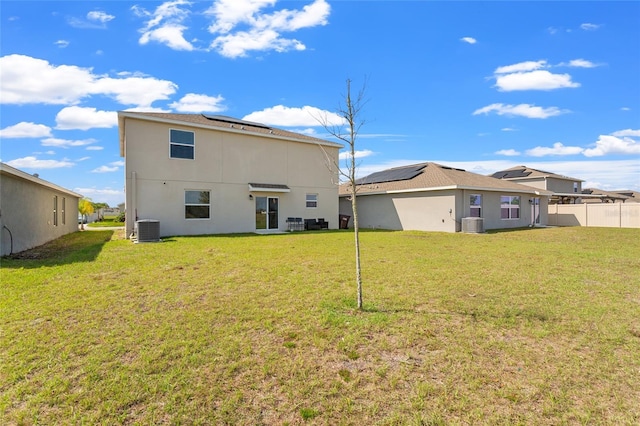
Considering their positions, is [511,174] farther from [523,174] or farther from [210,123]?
[210,123]

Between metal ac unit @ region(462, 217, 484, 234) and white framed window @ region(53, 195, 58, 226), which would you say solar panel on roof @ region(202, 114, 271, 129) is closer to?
white framed window @ region(53, 195, 58, 226)

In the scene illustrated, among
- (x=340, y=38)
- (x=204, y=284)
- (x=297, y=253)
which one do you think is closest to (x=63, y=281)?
(x=204, y=284)

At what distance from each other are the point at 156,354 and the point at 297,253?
6605 millimetres

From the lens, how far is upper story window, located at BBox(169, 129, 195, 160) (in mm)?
15281

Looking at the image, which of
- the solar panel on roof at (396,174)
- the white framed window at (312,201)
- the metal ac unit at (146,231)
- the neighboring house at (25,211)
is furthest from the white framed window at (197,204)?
the solar panel on roof at (396,174)

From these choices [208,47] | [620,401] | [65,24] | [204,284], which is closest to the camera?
[620,401]

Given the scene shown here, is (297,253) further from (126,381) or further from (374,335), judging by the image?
(126,381)

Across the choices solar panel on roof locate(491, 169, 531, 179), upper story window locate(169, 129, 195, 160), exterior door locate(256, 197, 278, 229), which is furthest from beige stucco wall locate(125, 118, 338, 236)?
solar panel on roof locate(491, 169, 531, 179)

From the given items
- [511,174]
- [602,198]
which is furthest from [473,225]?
[602,198]

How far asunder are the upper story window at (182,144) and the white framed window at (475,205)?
614 inches

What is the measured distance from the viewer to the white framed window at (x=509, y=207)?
20.7 metres

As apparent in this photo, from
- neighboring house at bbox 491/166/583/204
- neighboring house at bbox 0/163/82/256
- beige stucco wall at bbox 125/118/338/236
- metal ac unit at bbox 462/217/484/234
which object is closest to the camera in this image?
neighboring house at bbox 0/163/82/256

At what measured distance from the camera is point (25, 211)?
36.0ft

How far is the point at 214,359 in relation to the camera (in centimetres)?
325
